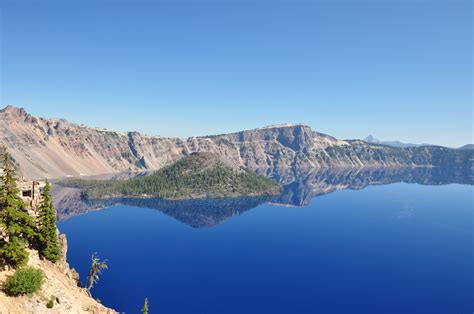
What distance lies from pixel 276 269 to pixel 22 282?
92.6 m

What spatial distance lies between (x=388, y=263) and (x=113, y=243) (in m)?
116

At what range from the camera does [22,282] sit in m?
53.7

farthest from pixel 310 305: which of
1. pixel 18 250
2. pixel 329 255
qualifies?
pixel 18 250

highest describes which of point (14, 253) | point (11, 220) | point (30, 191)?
point (30, 191)

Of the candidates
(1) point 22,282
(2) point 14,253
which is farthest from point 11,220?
(1) point 22,282

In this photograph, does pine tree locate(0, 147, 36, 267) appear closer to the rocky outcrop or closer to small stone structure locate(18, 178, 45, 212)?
the rocky outcrop

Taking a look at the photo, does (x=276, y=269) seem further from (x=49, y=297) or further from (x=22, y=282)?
(x=22, y=282)

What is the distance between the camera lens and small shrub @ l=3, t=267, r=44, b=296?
53.3 metres

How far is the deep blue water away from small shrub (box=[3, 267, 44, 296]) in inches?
1621

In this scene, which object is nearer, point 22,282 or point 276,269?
point 22,282

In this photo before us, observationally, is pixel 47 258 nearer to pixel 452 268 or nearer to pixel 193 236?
pixel 193 236

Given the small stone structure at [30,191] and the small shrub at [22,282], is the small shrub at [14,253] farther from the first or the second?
the small stone structure at [30,191]

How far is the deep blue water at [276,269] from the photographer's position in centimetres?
10162

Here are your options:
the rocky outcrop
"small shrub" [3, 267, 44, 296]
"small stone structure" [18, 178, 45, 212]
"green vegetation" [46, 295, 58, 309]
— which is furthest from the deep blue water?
"small shrub" [3, 267, 44, 296]
